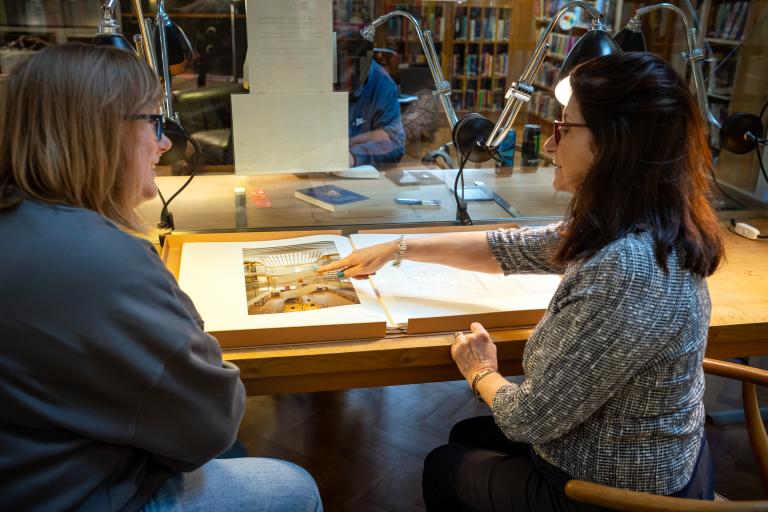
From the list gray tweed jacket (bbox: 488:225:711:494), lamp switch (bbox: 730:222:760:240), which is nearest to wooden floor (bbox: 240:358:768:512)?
lamp switch (bbox: 730:222:760:240)

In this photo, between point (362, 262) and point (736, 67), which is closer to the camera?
point (362, 262)

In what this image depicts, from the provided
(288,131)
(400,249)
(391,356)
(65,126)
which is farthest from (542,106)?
(65,126)

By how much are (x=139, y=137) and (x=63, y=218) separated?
206mm

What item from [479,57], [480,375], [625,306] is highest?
[479,57]

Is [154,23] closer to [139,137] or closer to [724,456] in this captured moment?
[139,137]

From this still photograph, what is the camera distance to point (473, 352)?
1486mm

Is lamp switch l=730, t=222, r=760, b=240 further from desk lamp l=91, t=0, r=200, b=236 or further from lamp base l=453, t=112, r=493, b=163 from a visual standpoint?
desk lamp l=91, t=0, r=200, b=236

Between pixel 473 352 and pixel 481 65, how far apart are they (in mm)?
1166

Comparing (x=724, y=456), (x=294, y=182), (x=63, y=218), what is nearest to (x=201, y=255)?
(x=294, y=182)

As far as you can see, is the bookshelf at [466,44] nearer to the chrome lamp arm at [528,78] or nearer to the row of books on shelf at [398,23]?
the row of books on shelf at [398,23]

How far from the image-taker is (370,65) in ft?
7.25

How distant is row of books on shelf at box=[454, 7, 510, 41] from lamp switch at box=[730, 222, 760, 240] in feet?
3.19

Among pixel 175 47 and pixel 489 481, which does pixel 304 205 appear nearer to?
pixel 175 47

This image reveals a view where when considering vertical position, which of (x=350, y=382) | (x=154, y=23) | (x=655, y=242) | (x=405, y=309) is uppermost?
(x=154, y=23)
